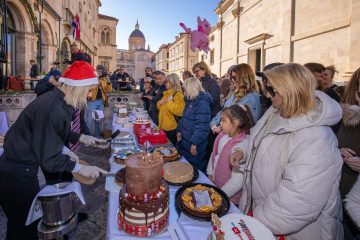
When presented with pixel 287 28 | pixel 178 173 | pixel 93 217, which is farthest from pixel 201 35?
pixel 178 173

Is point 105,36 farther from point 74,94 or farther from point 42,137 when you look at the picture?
point 42,137

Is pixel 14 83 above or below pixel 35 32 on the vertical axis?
below

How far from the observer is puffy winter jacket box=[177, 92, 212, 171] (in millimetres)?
3705

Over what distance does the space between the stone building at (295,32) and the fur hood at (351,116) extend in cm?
656

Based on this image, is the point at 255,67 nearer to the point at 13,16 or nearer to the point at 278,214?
the point at 13,16

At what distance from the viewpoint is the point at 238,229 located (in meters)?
1.32

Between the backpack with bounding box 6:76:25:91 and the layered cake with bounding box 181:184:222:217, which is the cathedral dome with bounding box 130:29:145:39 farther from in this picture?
the layered cake with bounding box 181:184:222:217

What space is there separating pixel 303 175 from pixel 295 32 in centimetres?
1140

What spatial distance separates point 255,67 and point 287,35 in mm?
4043

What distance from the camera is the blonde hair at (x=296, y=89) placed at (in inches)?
64.6

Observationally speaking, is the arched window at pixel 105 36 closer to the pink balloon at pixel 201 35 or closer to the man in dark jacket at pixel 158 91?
the pink balloon at pixel 201 35

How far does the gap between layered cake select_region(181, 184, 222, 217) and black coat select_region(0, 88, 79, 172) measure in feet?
3.31

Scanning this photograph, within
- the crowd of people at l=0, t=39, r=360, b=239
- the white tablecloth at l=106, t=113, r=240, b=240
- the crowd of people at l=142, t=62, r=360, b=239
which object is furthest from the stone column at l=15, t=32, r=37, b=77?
the crowd of people at l=142, t=62, r=360, b=239

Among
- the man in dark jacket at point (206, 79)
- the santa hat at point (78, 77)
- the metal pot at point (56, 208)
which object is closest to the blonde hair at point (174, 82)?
the man in dark jacket at point (206, 79)
